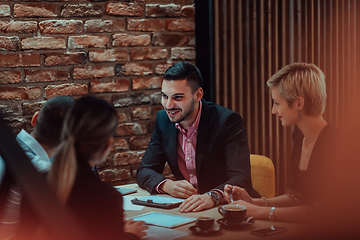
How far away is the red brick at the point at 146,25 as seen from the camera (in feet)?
8.33

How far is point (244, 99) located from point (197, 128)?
0.83 meters

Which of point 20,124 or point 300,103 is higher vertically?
point 300,103

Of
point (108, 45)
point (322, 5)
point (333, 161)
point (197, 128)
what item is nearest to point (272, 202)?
point (333, 161)

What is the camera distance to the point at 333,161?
4.27 feet

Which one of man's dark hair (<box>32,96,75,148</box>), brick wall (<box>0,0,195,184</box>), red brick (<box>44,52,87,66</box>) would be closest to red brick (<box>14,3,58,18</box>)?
brick wall (<box>0,0,195,184</box>)

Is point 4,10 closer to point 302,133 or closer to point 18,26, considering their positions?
point 18,26

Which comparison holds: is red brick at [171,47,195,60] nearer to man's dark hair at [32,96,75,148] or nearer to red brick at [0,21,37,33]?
red brick at [0,21,37,33]

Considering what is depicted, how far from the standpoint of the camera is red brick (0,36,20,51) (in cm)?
218

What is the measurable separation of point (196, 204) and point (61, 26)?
145 centimetres

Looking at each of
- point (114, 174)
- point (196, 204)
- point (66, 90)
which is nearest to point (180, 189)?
point (196, 204)

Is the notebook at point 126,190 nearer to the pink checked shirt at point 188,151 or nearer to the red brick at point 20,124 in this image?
the pink checked shirt at point 188,151

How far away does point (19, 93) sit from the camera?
224 centimetres

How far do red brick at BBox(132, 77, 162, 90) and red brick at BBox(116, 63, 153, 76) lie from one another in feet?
0.13

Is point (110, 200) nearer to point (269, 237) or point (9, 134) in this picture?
point (269, 237)
